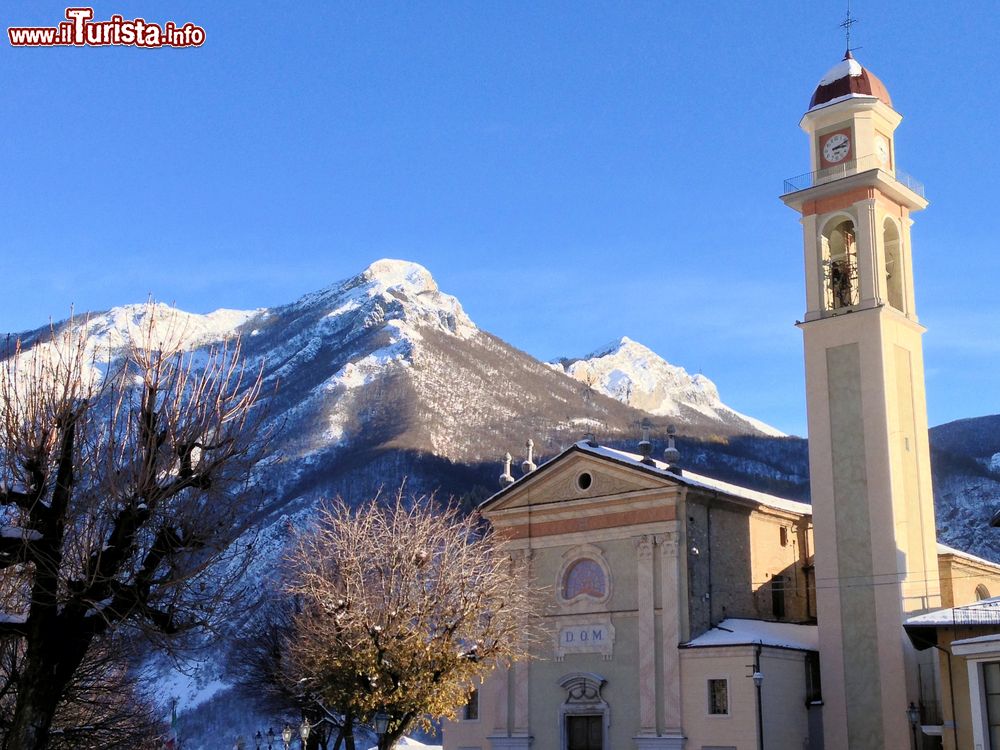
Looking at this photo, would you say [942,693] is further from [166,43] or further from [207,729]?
[207,729]

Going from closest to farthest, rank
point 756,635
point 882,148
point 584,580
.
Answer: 1. point 756,635
2. point 882,148
3. point 584,580

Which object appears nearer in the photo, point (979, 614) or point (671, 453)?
point (979, 614)

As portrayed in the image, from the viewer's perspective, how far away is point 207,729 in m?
112

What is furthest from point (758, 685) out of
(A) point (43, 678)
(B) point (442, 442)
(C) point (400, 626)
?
(B) point (442, 442)

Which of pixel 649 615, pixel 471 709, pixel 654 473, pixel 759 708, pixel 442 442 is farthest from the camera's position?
pixel 442 442

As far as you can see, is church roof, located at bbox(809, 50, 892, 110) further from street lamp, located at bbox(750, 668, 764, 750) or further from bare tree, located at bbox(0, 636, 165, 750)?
bare tree, located at bbox(0, 636, 165, 750)

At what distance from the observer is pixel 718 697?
34844 millimetres

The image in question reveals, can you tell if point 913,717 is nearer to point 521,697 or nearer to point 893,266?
point 521,697

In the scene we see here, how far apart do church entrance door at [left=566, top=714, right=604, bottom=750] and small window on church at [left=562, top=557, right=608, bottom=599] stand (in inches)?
152

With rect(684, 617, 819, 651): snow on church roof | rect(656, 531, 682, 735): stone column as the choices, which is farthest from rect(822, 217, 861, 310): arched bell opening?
rect(684, 617, 819, 651): snow on church roof

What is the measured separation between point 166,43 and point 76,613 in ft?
34.2

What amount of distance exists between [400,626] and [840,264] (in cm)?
1917

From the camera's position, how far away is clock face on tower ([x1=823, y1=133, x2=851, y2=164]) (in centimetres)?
3788

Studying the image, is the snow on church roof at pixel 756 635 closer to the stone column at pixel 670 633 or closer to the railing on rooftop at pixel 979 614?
the stone column at pixel 670 633
